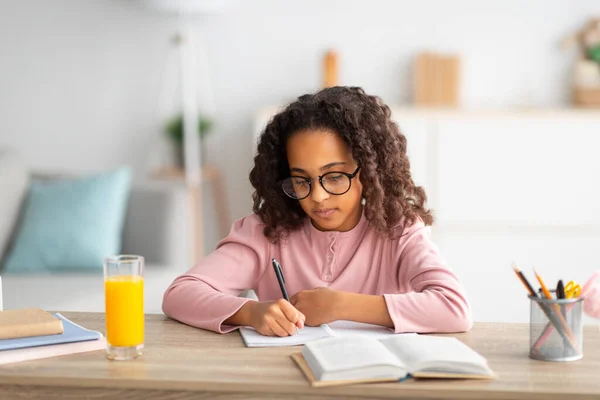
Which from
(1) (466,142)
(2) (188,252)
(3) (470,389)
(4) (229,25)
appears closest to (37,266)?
(2) (188,252)

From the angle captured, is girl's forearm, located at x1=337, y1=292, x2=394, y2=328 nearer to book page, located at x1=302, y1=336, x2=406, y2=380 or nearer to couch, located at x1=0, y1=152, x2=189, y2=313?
book page, located at x1=302, y1=336, x2=406, y2=380

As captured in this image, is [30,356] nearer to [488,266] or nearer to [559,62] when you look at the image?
[488,266]

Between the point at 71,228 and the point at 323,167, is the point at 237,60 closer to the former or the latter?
the point at 71,228

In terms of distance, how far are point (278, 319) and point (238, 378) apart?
10.7 inches

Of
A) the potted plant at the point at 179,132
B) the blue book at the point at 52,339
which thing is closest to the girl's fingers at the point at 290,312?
the blue book at the point at 52,339

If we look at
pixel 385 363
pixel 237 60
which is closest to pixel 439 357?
pixel 385 363

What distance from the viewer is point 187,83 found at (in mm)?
4406

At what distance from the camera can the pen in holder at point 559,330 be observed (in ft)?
4.38

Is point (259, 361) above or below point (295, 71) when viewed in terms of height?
below

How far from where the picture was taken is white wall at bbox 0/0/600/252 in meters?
4.37

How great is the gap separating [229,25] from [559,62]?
5.60 ft

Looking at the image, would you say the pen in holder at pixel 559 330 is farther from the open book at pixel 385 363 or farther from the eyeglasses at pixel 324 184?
the eyeglasses at pixel 324 184

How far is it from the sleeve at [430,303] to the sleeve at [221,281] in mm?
292

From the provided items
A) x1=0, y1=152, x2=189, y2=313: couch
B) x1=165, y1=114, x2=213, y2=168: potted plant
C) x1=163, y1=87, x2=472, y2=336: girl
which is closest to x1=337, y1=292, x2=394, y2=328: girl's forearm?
x1=163, y1=87, x2=472, y2=336: girl
